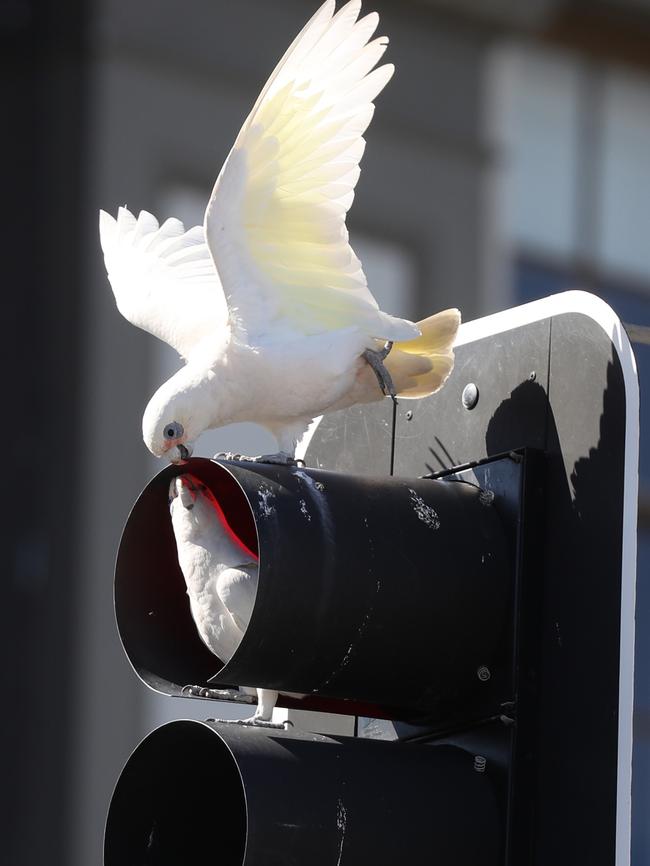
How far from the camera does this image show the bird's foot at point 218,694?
2.93 m

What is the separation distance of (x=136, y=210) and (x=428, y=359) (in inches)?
197

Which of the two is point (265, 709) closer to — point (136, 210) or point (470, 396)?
point (470, 396)

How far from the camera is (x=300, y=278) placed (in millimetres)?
3359

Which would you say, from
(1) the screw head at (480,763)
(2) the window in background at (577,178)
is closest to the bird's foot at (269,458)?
(1) the screw head at (480,763)

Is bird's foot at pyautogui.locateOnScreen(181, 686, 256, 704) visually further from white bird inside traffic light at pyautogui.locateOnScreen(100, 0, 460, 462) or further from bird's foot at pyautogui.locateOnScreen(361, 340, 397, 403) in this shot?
bird's foot at pyautogui.locateOnScreen(361, 340, 397, 403)

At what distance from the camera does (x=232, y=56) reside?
870cm

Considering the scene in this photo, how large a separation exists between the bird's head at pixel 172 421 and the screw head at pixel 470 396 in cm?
50

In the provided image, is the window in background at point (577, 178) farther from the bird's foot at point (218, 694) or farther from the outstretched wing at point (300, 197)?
the bird's foot at point (218, 694)

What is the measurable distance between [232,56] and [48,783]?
135 inches

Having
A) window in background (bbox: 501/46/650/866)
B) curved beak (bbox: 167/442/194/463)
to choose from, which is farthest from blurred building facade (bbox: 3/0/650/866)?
curved beak (bbox: 167/442/194/463)

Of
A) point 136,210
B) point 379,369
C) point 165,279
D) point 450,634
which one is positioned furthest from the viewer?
point 136,210

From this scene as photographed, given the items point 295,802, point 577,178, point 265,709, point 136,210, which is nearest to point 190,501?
point 265,709

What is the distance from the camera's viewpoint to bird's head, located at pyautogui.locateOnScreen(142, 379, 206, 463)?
3369mm

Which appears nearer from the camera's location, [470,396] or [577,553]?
[577,553]
